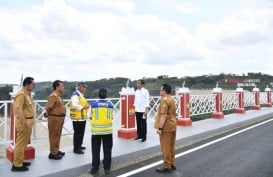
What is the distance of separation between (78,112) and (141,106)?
96.4 inches

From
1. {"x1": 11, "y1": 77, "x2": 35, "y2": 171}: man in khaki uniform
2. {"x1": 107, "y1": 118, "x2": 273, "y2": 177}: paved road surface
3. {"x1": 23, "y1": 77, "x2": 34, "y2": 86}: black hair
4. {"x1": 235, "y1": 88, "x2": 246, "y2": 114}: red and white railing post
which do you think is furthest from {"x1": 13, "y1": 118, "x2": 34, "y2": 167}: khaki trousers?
{"x1": 235, "y1": 88, "x2": 246, "y2": 114}: red and white railing post

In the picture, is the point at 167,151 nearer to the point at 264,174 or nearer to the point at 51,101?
the point at 264,174

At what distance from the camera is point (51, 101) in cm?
723

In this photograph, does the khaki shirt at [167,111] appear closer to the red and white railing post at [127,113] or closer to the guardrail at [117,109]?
the guardrail at [117,109]

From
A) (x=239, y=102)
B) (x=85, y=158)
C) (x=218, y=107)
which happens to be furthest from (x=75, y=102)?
(x=239, y=102)

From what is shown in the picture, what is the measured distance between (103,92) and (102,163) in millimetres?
1600

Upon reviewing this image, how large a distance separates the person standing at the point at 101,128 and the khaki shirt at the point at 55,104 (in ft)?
3.39

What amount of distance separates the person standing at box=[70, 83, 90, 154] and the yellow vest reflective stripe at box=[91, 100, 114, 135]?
3.87 ft

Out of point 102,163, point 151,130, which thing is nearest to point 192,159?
point 102,163

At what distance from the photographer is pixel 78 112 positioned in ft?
25.5

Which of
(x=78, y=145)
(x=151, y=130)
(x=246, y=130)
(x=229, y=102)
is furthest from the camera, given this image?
(x=229, y=102)

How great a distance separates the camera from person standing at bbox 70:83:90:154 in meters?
7.73

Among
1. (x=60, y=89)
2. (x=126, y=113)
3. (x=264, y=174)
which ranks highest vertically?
(x=60, y=89)

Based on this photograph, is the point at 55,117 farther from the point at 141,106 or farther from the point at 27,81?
the point at 141,106
